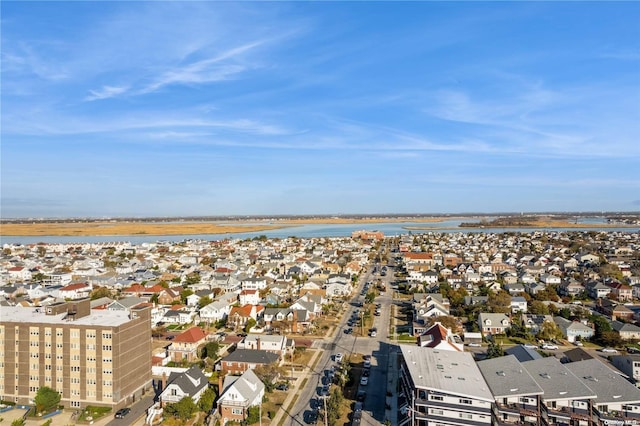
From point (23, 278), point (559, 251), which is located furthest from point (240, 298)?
point (559, 251)

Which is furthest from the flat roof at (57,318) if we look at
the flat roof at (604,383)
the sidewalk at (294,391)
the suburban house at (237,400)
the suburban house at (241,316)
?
the flat roof at (604,383)

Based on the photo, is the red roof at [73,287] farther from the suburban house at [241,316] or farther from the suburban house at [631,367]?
the suburban house at [631,367]

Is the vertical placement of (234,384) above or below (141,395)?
above

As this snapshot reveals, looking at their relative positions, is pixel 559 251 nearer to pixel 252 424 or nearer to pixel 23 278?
pixel 252 424

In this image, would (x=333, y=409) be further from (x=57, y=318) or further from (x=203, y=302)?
(x=203, y=302)

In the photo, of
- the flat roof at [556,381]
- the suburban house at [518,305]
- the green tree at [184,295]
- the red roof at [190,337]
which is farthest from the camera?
the green tree at [184,295]

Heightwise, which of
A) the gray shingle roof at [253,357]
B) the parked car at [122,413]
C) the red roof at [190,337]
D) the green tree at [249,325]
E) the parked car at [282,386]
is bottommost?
the parked car at [122,413]
